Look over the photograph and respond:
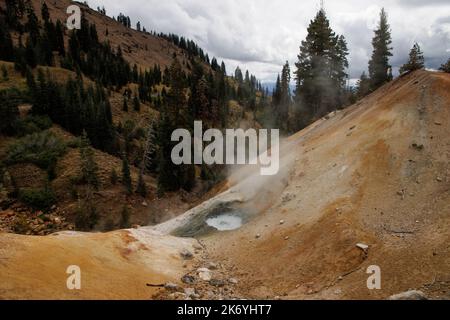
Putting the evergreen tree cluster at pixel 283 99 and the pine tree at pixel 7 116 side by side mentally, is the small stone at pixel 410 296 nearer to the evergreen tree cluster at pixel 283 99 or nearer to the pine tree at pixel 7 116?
the pine tree at pixel 7 116

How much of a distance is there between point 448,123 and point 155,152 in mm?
44868

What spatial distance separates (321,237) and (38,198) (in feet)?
115

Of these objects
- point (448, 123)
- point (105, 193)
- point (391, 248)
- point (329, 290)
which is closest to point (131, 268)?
point (329, 290)

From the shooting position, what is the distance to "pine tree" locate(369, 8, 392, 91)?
4203cm

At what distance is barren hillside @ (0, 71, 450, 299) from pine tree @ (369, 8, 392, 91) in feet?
53.7

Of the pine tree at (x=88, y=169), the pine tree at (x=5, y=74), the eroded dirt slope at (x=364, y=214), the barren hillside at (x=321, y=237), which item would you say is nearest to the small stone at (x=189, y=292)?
the barren hillside at (x=321, y=237)

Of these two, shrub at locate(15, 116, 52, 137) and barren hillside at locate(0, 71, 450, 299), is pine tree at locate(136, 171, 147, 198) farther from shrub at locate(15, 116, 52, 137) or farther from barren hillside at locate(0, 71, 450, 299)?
shrub at locate(15, 116, 52, 137)

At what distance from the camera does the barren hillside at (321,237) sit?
1257 centimetres

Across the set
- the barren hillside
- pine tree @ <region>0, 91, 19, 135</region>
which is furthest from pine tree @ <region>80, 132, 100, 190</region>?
the barren hillside

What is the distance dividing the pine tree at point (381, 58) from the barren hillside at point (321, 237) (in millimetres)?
16353

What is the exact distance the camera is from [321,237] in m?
17.0

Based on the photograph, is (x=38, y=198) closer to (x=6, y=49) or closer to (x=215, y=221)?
(x=215, y=221)

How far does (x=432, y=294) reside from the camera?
35.6 ft
